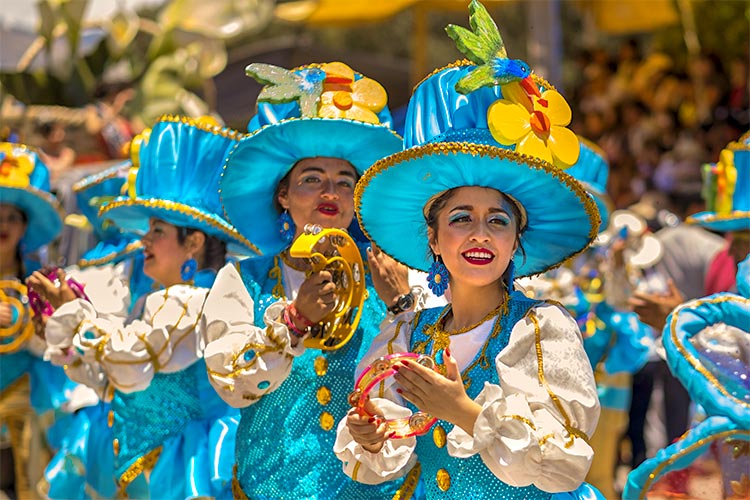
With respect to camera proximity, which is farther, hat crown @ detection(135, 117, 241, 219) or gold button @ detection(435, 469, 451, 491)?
hat crown @ detection(135, 117, 241, 219)

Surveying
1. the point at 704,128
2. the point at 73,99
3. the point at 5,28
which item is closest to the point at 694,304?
the point at 704,128

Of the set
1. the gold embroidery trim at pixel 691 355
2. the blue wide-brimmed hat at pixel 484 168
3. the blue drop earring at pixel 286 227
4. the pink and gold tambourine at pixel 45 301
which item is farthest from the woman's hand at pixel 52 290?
the gold embroidery trim at pixel 691 355

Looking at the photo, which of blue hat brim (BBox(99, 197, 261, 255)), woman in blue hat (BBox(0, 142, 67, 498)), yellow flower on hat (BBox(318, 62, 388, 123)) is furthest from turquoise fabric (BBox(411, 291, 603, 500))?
woman in blue hat (BBox(0, 142, 67, 498))

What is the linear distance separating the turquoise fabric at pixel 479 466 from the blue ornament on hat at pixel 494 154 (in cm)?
24

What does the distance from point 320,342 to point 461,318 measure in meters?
0.52

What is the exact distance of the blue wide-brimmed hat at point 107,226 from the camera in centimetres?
672

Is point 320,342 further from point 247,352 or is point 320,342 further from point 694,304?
point 694,304

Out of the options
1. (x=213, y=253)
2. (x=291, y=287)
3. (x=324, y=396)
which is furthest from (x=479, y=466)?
(x=213, y=253)

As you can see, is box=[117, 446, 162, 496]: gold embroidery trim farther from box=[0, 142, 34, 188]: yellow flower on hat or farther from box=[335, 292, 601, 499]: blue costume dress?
box=[0, 142, 34, 188]: yellow flower on hat

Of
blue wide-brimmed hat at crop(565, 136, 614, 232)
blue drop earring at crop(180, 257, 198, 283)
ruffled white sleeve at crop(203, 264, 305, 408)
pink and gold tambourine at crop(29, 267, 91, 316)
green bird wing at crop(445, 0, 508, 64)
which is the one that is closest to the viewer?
green bird wing at crop(445, 0, 508, 64)

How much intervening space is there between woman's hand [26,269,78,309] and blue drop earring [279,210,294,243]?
1167mm

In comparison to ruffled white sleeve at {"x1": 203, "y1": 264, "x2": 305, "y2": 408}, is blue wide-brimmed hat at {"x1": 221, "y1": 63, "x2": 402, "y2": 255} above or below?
above

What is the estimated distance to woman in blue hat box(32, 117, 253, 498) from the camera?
4.92m

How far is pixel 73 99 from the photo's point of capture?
1195 centimetres
